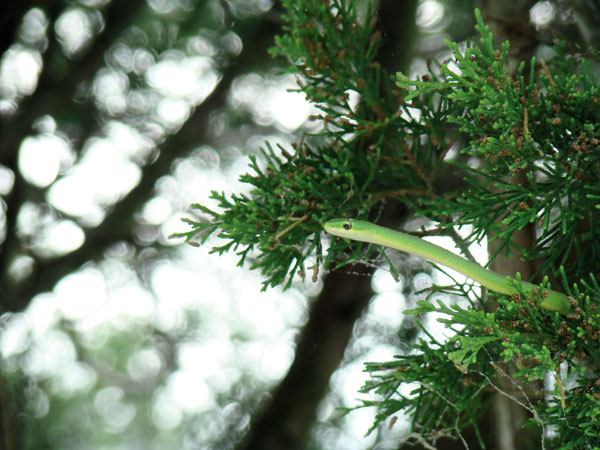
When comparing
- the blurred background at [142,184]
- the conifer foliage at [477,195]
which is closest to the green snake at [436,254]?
the conifer foliage at [477,195]

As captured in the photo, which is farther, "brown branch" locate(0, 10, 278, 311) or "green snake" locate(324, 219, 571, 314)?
"brown branch" locate(0, 10, 278, 311)

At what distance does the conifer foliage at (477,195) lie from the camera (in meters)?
0.86

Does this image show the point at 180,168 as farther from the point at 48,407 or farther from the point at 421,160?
the point at 421,160

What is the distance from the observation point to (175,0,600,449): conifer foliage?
86 centimetres

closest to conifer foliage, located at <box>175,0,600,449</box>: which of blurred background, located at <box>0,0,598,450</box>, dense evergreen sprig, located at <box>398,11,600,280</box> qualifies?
dense evergreen sprig, located at <box>398,11,600,280</box>

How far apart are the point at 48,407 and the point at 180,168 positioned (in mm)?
1712

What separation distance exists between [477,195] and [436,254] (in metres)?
0.13

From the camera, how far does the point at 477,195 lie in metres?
1.00

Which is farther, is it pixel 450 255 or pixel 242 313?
pixel 242 313

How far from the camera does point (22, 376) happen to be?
3.33 meters

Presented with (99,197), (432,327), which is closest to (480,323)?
(432,327)

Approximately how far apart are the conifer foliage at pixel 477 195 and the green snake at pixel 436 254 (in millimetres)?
36

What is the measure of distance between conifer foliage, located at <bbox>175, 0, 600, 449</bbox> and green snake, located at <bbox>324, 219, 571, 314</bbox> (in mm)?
36

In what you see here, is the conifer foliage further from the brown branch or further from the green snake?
the brown branch
